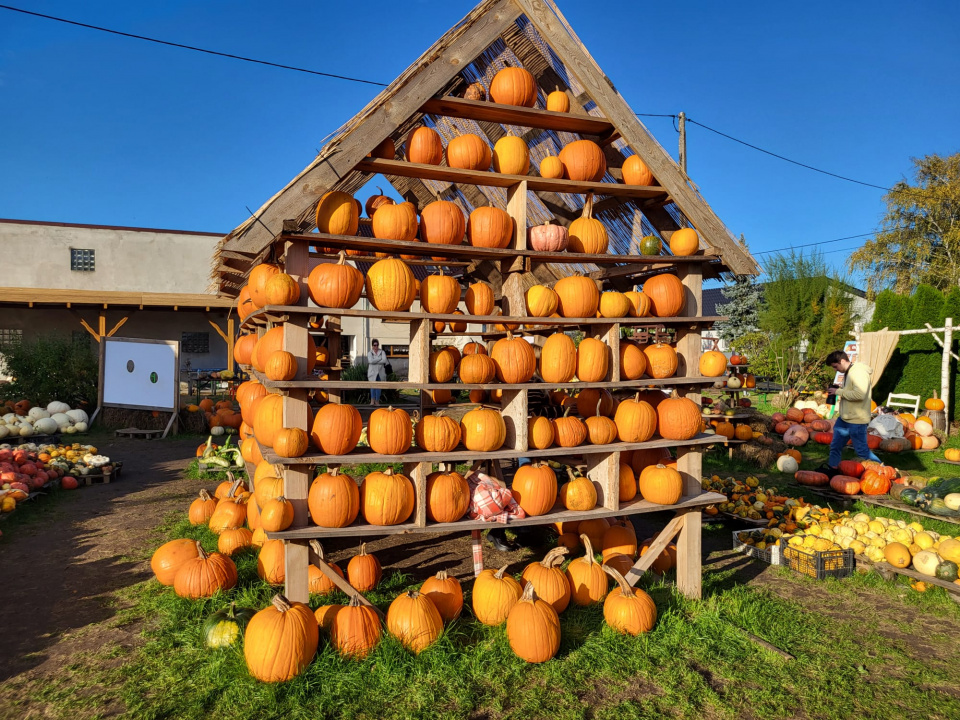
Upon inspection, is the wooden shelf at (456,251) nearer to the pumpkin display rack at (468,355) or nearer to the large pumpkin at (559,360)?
the pumpkin display rack at (468,355)

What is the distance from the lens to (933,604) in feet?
15.0

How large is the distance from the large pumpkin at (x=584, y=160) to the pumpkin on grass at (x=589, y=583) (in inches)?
108

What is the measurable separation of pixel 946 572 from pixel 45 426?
46.2 ft

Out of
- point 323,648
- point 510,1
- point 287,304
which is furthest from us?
point 510,1

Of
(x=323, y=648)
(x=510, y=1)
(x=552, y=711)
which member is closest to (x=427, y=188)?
(x=510, y=1)

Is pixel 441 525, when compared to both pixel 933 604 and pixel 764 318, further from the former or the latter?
pixel 764 318

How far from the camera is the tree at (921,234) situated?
98.4ft

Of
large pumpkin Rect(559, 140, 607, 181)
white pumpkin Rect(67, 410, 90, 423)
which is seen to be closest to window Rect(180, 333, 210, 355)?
white pumpkin Rect(67, 410, 90, 423)

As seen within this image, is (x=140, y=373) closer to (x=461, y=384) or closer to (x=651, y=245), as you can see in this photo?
(x=461, y=384)

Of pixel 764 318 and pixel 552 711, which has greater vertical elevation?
pixel 764 318

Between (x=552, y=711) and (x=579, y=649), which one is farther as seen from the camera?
(x=579, y=649)

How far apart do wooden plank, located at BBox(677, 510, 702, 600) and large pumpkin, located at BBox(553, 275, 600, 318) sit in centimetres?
178

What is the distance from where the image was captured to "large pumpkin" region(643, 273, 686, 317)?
4.59 metres

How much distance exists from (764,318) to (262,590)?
1799 centimetres
